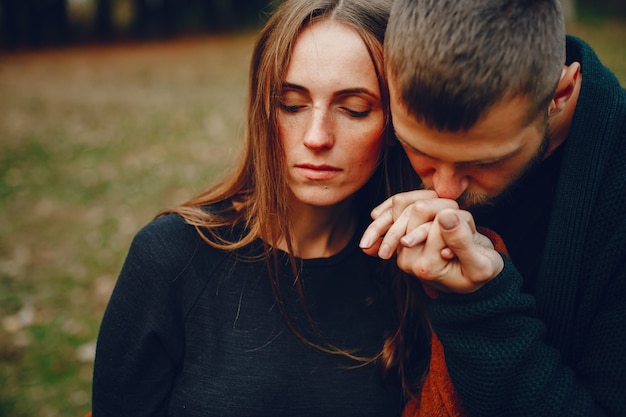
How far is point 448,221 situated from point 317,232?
0.88m

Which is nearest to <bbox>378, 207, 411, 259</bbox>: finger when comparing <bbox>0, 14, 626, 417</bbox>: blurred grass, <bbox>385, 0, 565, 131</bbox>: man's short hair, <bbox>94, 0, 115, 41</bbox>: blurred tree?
<bbox>385, 0, 565, 131</bbox>: man's short hair

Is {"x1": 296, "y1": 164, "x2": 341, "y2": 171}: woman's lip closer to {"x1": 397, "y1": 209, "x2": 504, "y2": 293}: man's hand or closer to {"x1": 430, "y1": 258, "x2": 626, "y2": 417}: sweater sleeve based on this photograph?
{"x1": 397, "y1": 209, "x2": 504, "y2": 293}: man's hand

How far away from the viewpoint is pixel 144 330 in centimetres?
221

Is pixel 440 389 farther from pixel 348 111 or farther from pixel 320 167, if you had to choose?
pixel 348 111

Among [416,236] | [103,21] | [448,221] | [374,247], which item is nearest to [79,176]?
[374,247]

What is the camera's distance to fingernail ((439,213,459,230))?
1.68m

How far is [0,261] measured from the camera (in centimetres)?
609

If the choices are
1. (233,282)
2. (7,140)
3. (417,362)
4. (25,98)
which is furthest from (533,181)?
(25,98)

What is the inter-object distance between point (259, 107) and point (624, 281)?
4.66ft

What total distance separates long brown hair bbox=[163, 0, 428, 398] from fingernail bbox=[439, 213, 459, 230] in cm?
62

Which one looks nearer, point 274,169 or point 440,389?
point 440,389

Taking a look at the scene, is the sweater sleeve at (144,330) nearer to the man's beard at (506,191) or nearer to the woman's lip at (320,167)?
the woman's lip at (320,167)

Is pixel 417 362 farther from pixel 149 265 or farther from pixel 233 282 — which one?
pixel 149 265

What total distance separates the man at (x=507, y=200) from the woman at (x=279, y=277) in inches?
10.9
